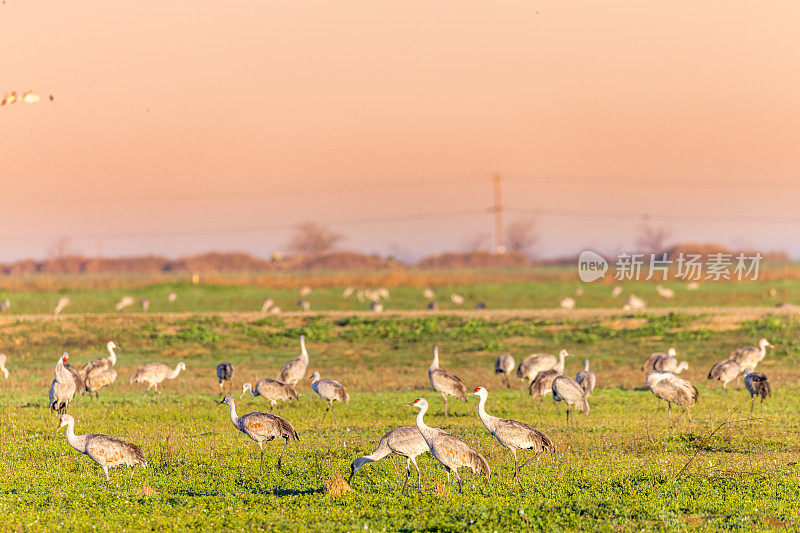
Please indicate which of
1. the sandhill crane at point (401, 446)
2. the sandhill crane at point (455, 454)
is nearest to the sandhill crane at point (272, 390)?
the sandhill crane at point (401, 446)

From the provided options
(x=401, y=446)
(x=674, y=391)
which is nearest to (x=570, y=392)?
(x=674, y=391)

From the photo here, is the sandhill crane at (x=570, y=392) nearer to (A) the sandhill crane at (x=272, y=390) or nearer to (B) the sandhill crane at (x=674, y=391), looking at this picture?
(B) the sandhill crane at (x=674, y=391)

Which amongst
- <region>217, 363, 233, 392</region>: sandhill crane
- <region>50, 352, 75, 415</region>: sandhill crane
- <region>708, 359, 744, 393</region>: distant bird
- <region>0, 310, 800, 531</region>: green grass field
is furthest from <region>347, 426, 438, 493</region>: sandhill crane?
<region>708, 359, 744, 393</region>: distant bird

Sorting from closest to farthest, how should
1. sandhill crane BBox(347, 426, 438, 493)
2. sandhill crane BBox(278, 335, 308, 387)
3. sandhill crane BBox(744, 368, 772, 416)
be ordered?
1. sandhill crane BBox(347, 426, 438, 493)
2. sandhill crane BBox(744, 368, 772, 416)
3. sandhill crane BBox(278, 335, 308, 387)

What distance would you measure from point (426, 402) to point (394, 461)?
2.01m

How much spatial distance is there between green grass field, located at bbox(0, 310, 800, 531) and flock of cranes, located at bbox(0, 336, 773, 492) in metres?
0.51

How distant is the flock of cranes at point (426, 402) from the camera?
1534 cm

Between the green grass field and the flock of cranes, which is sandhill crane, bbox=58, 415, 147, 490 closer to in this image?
the flock of cranes

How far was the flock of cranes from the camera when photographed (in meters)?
15.3

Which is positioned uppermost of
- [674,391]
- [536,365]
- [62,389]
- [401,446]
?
[401,446]

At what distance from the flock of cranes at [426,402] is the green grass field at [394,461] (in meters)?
0.51

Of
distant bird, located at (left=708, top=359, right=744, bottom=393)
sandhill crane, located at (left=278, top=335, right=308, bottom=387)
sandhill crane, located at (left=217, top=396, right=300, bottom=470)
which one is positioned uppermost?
sandhill crane, located at (left=217, top=396, right=300, bottom=470)

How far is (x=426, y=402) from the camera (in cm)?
1600

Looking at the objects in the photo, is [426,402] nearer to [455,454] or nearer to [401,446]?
[401,446]
